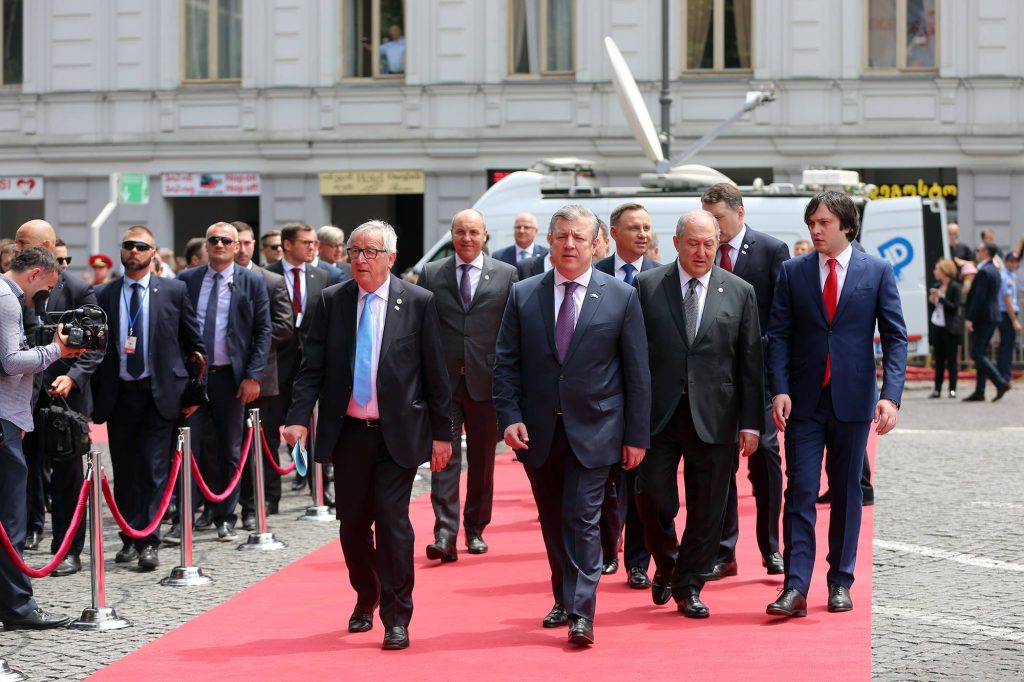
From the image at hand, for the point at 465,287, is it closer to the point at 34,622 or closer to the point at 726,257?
the point at 726,257

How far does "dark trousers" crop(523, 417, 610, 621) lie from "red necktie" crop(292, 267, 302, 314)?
5286 millimetres

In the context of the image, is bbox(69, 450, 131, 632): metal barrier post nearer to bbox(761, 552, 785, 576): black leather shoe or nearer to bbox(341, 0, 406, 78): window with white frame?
bbox(761, 552, 785, 576): black leather shoe

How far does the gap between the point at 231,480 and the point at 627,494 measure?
10.5 feet

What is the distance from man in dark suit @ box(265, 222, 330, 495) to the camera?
42.6 ft

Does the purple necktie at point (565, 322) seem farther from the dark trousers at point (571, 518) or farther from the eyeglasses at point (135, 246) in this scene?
the eyeglasses at point (135, 246)

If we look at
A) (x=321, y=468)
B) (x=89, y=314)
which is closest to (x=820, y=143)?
(x=321, y=468)

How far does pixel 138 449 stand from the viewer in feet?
34.8

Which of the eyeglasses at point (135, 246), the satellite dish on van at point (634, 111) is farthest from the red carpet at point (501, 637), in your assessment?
the satellite dish on van at point (634, 111)

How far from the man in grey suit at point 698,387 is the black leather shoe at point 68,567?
3.73m

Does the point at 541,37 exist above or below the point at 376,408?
above

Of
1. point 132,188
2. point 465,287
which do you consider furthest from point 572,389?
point 132,188

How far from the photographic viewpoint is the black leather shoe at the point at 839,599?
8492mm

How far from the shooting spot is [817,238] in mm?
8547

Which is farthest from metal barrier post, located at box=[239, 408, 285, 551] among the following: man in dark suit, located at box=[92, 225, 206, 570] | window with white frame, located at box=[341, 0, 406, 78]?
window with white frame, located at box=[341, 0, 406, 78]
